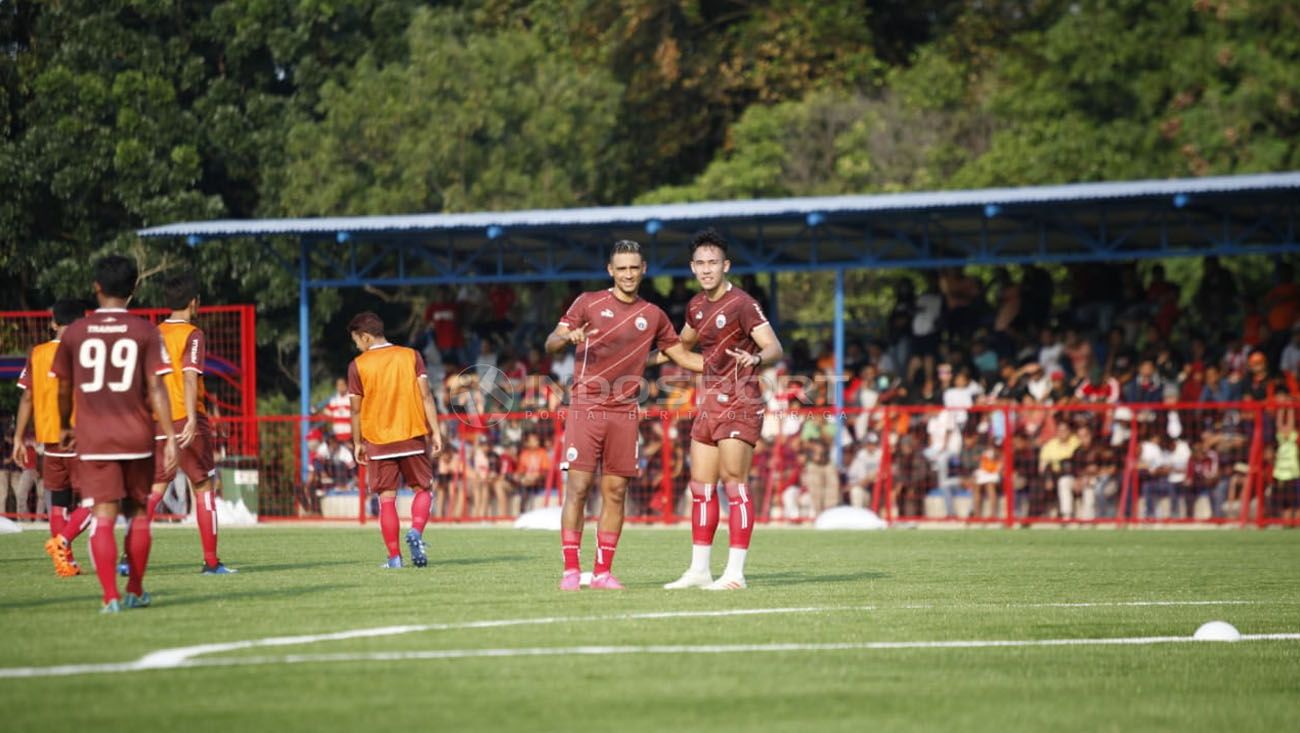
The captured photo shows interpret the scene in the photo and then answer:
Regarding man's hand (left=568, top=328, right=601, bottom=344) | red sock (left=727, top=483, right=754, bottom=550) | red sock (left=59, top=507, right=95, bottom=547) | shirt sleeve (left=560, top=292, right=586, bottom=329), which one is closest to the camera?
man's hand (left=568, top=328, right=601, bottom=344)

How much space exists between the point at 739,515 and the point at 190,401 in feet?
12.4

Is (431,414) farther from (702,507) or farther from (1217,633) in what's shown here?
(1217,633)

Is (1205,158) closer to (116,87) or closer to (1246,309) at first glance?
(1246,309)

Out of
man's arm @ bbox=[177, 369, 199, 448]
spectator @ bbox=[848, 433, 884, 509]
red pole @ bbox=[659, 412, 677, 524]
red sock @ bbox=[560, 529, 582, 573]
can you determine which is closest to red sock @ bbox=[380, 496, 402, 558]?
man's arm @ bbox=[177, 369, 199, 448]

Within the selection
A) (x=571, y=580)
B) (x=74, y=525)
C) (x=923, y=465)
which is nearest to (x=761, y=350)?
(x=571, y=580)

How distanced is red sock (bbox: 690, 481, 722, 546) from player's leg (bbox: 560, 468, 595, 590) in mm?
740

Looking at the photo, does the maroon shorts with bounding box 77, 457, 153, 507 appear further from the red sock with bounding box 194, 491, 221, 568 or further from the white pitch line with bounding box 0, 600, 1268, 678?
the red sock with bounding box 194, 491, 221, 568

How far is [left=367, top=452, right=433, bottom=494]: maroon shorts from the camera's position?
48.1 ft

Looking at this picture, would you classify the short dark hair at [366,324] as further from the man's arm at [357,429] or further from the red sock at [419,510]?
the red sock at [419,510]

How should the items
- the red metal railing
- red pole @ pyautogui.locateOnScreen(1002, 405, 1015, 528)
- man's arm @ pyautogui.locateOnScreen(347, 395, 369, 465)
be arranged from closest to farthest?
man's arm @ pyautogui.locateOnScreen(347, 395, 369, 465) < the red metal railing < red pole @ pyautogui.locateOnScreen(1002, 405, 1015, 528)

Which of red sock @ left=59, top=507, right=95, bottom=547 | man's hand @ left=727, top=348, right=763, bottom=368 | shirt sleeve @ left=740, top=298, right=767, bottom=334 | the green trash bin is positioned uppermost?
shirt sleeve @ left=740, top=298, right=767, bottom=334

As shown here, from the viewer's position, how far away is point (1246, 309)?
2666cm

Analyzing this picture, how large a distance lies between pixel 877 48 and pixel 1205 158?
1064 cm

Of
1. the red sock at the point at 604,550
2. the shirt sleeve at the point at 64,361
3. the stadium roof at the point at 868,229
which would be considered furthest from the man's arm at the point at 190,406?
the stadium roof at the point at 868,229
